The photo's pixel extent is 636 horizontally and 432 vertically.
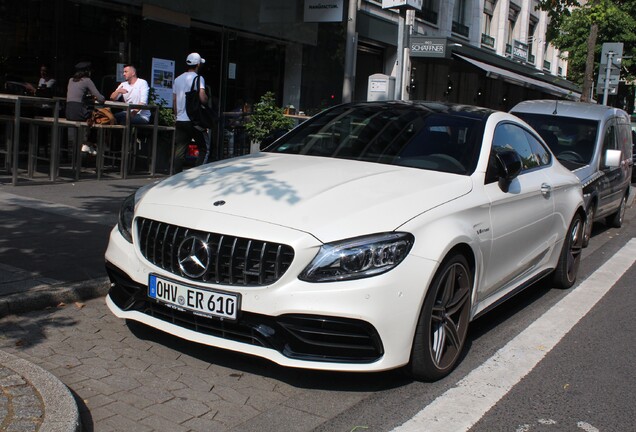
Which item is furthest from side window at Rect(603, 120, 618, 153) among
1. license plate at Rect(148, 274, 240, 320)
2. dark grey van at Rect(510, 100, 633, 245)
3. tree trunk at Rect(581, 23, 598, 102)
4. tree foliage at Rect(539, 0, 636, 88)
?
tree foliage at Rect(539, 0, 636, 88)

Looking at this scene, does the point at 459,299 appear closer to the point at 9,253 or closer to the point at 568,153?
the point at 9,253

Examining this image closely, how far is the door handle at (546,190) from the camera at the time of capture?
230 inches

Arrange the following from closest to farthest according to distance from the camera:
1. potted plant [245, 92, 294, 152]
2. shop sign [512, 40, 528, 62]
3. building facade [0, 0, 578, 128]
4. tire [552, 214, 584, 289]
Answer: tire [552, 214, 584, 289], building facade [0, 0, 578, 128], potted plant [245, 92, 294, 152], shop sign [512, 40, 528, 62]

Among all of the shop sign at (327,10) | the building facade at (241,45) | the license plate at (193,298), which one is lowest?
the license plate at (193,298)

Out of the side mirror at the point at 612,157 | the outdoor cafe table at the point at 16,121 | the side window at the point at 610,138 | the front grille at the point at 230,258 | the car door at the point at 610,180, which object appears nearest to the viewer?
the front grille at the point at 230,258

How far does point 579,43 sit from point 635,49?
252 centimetres

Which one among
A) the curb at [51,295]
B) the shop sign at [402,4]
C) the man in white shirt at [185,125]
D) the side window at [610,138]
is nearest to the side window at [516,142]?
the curb at [51,295]

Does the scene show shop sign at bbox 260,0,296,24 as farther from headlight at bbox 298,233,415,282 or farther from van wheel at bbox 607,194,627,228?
headlight at bbox 298,233,415,282

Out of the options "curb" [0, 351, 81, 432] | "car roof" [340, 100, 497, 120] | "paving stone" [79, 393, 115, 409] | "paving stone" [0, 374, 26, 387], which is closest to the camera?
"curb" [0, 351, 81, 432]

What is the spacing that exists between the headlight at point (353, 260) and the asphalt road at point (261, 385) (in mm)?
719

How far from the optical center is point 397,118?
18.4 feet

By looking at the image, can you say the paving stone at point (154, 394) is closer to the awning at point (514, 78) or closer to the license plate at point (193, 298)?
the license plate at point (193, 298)

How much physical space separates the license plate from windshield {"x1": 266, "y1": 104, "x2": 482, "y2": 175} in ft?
5.82

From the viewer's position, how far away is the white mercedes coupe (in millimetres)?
3787
